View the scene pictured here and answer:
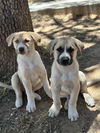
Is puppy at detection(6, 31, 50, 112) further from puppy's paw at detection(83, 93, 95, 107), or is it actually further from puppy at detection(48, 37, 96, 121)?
puppy's paw at detection(83, 93, 95, 107)

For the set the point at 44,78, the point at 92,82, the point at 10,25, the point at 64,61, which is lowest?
the point at 92,82

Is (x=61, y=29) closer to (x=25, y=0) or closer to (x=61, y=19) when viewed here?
(x=61, y=19)

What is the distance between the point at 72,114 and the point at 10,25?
79.4 inches

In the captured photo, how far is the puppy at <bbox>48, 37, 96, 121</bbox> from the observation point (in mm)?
4186

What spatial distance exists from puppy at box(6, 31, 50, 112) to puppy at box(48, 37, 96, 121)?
363 mm

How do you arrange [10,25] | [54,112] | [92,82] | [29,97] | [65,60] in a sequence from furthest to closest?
[10,25], [92,82], [29,97], [54,112], [65,60]

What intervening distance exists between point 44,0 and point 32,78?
6.35 m

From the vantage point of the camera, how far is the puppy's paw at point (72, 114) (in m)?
4.62

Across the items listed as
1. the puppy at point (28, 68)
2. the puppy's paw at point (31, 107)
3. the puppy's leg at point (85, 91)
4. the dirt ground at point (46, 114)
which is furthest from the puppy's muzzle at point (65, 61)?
the puppy's paw at point (31, 107)


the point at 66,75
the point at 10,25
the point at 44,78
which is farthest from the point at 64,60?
the point at 10,25

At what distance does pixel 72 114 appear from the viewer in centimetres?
464

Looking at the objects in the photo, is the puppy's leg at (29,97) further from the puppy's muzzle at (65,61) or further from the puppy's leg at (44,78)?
the puppy's muzzle at (65,61)

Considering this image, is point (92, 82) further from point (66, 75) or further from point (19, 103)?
point (19, 103)

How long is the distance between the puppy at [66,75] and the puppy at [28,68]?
0.36m
